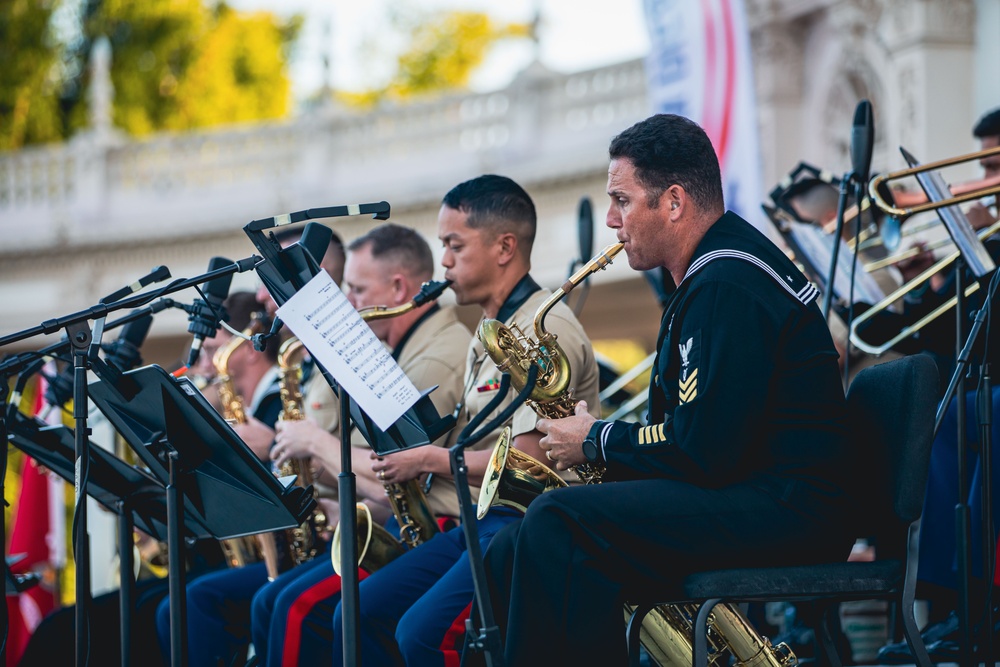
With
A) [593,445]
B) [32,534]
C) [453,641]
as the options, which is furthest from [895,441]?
[32,534]

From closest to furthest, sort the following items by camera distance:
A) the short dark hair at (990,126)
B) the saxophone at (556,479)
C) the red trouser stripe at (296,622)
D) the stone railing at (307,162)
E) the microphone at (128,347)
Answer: the saxophone at (556,479), the red trouser stripe at (296,622), the microphone at (128,347), the short dark hair at (990,126), the stone railing at (307,162)

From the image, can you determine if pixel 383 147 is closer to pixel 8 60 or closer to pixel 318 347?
pixel 8 60

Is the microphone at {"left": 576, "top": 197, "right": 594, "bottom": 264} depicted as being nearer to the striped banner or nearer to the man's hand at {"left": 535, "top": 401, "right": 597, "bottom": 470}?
the striped banner

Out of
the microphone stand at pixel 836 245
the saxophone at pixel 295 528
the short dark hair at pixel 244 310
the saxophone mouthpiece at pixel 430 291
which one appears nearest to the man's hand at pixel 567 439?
the saxophone mouthpiece at pixel 430 291

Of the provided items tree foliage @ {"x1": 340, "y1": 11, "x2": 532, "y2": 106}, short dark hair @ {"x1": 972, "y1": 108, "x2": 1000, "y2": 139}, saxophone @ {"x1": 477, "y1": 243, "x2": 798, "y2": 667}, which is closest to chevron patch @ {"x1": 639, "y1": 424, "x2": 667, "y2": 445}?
saxophone @ {"x1": 477, "y1": 243, "x2": 798, "y2": 667}

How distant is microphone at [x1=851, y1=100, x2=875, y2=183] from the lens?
501 cm

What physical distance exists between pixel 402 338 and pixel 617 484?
223cm

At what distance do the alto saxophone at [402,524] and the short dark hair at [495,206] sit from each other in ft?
0.91

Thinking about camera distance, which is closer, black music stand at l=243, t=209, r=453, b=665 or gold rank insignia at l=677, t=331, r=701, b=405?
gold rank insignia at l=677, t=331, r=701, b=405

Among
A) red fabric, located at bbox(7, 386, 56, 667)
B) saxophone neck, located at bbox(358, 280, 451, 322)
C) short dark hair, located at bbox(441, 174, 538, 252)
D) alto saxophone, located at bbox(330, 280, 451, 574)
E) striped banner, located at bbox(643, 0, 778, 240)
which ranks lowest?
red fabric, located at bbox(7, 386, 56, 667)

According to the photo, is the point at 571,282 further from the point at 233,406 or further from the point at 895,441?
the point at 233,406

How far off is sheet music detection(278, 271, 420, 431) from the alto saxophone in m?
1.43

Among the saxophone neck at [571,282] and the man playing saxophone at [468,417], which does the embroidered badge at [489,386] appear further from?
the saxophone neck at [571,282]

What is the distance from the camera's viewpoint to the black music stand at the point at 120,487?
406cm
